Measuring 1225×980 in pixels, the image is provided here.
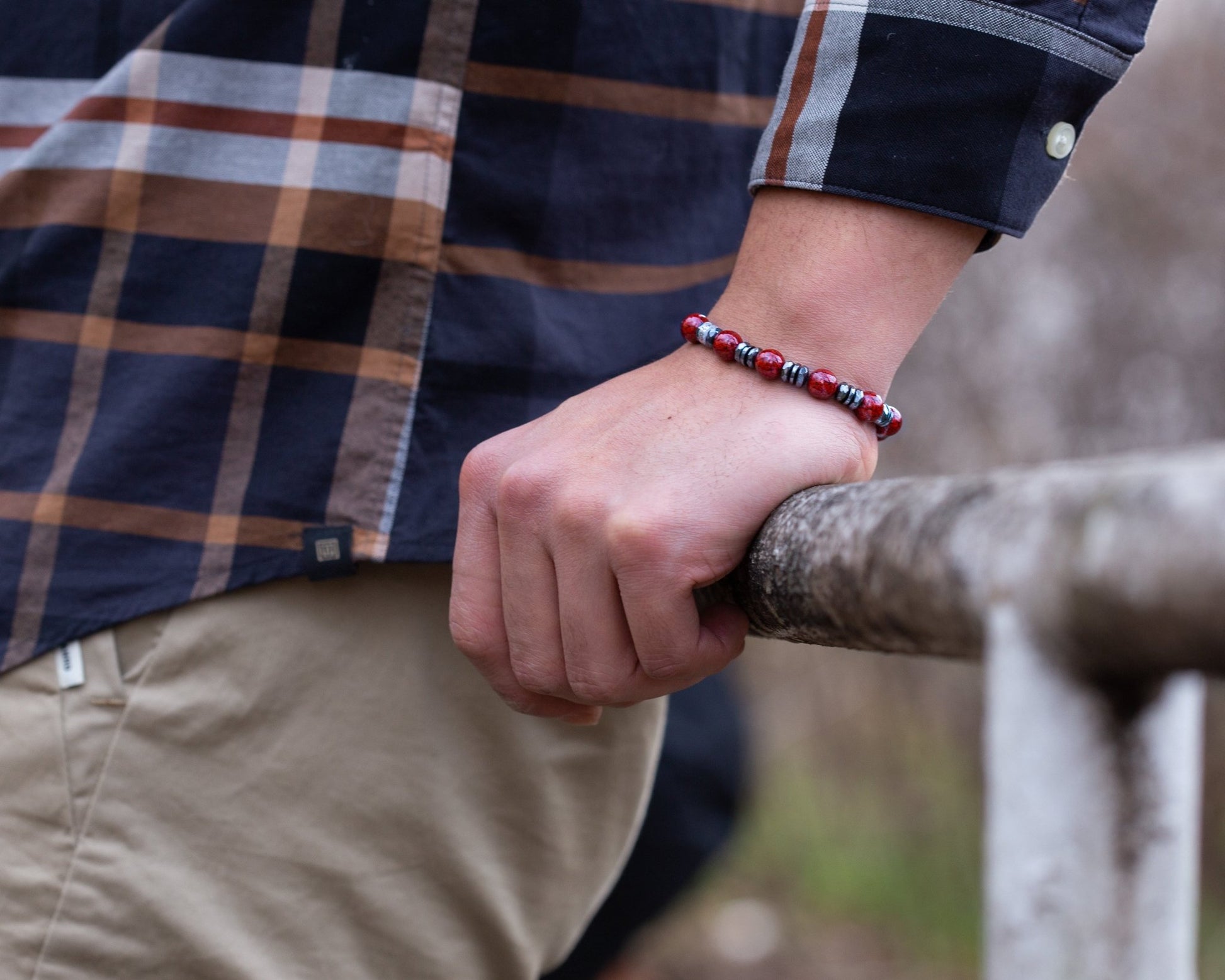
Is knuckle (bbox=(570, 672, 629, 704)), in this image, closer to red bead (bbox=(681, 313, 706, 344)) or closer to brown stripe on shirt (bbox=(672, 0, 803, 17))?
red bead (bbox=(681, 313, 706, 344))

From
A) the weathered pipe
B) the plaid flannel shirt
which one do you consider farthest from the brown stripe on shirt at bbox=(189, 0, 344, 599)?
the weathered pipe

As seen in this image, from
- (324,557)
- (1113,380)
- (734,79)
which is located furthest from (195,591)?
(1113,380)

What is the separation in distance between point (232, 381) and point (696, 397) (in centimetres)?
46

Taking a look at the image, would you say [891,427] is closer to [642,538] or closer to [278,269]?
[642,538]

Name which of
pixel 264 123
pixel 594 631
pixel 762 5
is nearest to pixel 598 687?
pixel 594 631

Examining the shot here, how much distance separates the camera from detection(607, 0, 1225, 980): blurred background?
11.0ft

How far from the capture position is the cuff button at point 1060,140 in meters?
0.95

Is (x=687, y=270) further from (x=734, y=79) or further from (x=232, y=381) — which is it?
(x=232, y=381)

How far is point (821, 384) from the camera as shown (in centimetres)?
89

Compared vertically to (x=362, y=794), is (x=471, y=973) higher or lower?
lower

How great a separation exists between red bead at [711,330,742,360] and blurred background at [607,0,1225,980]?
2.54 meters

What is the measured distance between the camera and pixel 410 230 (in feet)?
3.55

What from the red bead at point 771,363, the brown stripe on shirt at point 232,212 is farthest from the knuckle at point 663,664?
the brown stripe on shirt at point 232,212

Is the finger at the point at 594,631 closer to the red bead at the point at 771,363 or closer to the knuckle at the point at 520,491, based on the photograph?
the knuckle at the point at 520,491
